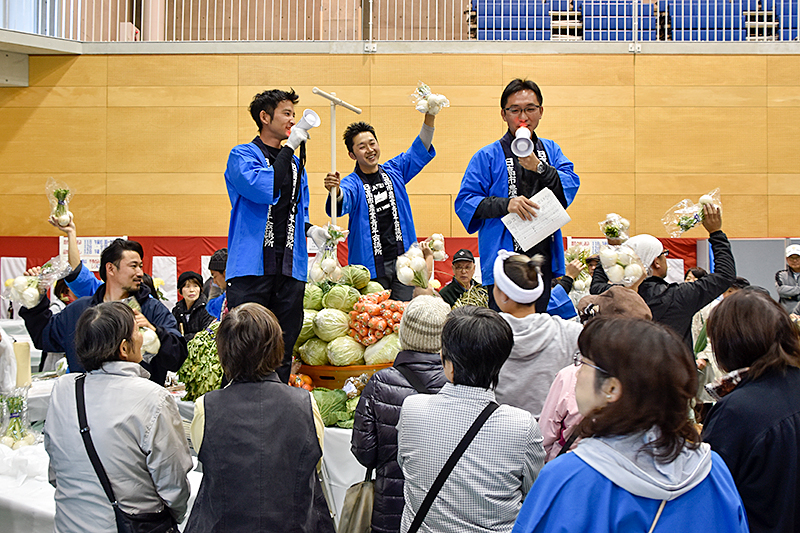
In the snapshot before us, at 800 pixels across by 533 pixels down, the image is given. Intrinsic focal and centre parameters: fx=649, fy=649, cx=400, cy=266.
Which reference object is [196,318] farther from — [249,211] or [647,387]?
[647,387]

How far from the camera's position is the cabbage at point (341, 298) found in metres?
3.74

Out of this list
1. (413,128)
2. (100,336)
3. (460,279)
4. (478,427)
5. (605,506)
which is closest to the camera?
(605,506)

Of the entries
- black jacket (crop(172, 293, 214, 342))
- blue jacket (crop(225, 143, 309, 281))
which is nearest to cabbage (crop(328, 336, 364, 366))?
blue jacket (crop(225, 143, 309, 281))

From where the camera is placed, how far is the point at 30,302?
316 cm

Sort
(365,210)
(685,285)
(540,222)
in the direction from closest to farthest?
(540,222) < (685,285) < (365,210)

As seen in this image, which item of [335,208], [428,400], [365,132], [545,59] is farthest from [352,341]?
[545,59]

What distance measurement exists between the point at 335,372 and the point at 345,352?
13cm

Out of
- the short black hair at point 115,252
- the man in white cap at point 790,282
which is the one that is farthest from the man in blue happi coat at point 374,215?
the man in white cap at point 790,282

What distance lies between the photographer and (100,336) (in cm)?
204

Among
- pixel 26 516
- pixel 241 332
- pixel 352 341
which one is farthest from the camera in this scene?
pixel 352 341

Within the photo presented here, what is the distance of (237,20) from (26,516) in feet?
26.3

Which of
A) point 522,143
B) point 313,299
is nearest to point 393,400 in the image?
point 522,143

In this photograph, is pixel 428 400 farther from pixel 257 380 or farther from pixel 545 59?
pixel 545 59

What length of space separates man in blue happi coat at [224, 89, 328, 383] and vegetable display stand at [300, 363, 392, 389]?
0.31m
